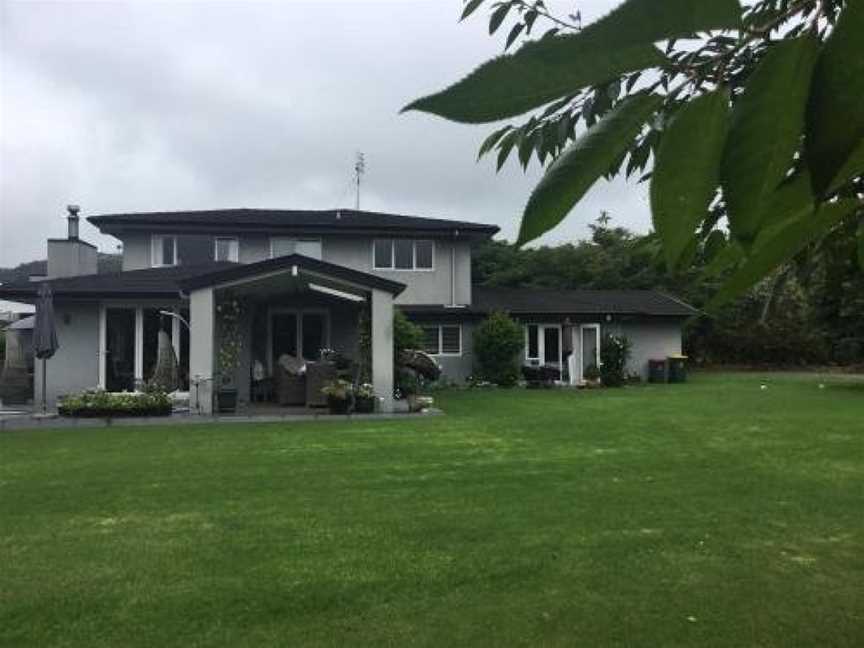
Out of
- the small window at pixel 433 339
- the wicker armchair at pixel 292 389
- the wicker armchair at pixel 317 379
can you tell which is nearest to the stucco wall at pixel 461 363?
the small window at pixel 433 339

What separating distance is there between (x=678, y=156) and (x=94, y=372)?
22.7m

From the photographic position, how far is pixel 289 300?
72.6 ft

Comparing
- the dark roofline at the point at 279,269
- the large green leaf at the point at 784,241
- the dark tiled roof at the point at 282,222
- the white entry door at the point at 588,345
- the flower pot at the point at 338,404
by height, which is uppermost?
the dark tiled roof at the point at 282,222

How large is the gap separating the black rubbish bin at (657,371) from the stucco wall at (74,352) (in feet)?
55.5

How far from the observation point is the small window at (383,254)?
26.6 metres

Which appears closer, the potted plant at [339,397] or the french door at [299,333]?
the potted plant at [339,397]

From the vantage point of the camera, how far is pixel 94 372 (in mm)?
21594

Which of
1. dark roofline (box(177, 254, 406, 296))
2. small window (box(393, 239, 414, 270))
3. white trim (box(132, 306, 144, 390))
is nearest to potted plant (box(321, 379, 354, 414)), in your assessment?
dark roofline (box(177, 254, 406, 296))

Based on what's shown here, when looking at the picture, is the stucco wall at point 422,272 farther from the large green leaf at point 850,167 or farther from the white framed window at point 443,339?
the large green leaf at point 850,167

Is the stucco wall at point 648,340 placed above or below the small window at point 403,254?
below

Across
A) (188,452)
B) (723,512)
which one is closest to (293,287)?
(188,452)

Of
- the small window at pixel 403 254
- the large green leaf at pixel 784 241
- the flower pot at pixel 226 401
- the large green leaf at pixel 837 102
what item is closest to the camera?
the large green leaf at pixel 837 102

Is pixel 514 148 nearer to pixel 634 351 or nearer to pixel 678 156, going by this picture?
pixel 678 156

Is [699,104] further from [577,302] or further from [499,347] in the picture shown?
[577,302]
